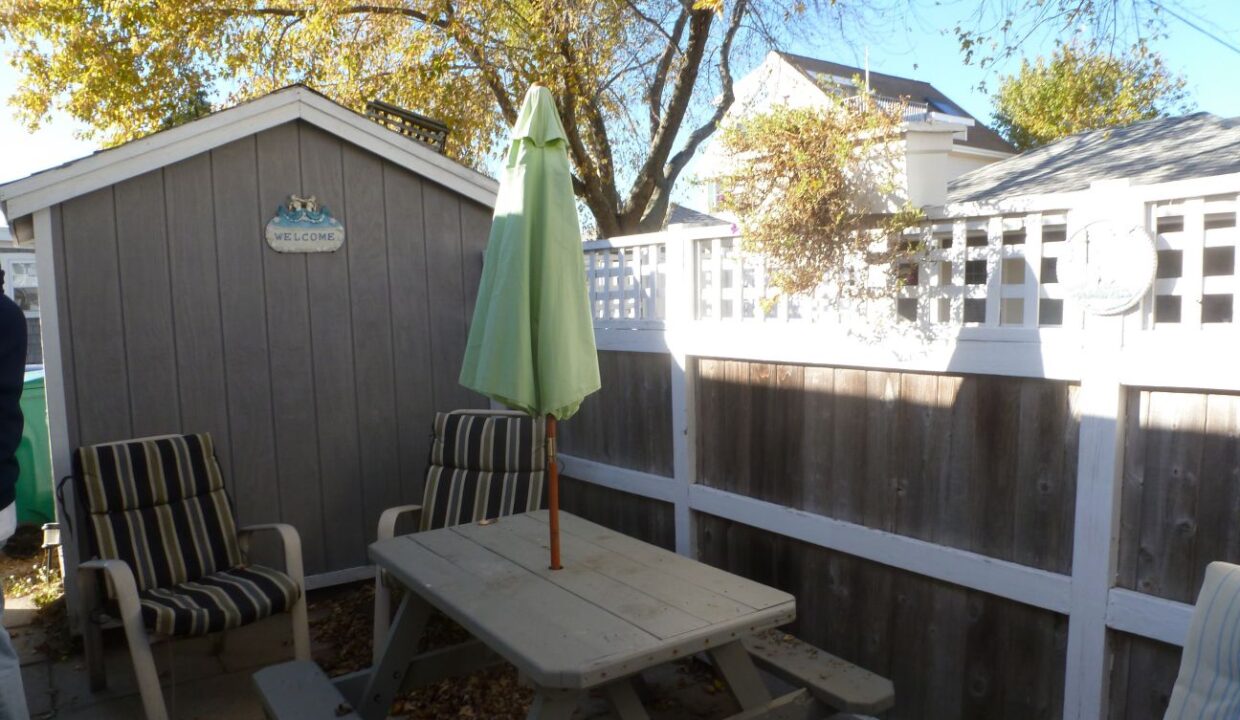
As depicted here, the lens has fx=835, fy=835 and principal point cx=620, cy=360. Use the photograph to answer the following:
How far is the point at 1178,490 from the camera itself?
7.16ft

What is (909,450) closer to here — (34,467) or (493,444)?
(493,444)

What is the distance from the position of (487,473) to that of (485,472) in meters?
0.01

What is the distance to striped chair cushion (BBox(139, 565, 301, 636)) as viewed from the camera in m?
3.11

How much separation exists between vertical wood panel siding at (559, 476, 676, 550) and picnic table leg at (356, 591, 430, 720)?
1.38 meters

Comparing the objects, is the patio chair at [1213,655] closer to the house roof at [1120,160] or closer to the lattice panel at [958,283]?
the lattice panel at [958,283]

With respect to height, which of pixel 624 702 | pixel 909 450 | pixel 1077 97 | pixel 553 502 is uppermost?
pixel 1077 97

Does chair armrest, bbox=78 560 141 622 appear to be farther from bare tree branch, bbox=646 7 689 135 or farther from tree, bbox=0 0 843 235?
bare tree branch, bbox=646 7 689 135

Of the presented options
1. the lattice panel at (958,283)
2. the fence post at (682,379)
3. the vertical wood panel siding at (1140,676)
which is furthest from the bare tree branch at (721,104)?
the vertical wood panel siding at (1140,676)

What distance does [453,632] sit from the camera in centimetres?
390

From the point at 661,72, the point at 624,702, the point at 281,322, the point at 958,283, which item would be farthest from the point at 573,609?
the point at 661,72

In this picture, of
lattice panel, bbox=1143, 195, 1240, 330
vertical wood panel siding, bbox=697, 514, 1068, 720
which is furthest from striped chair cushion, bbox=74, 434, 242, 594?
lattice panel, bbox=1143, 195, 1240, 330

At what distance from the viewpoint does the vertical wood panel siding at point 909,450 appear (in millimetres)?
2475

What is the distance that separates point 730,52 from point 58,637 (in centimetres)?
883

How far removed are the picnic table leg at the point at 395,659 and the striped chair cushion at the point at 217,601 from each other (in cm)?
69
